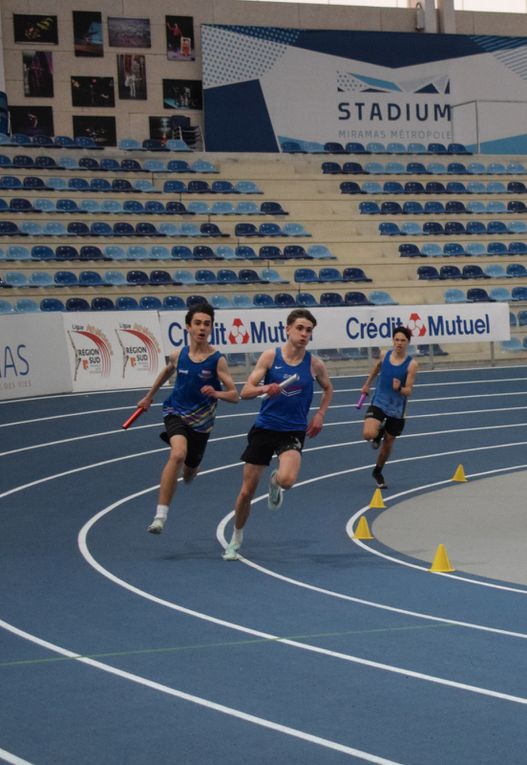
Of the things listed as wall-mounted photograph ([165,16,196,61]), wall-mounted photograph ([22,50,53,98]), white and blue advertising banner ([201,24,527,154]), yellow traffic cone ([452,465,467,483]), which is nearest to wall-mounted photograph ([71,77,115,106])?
wall-mounted photograph ([22,50,53,98])

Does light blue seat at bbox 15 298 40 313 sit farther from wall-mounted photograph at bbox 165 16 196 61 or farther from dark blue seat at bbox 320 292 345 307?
wall-mounted photograph at bbox 165 16 196 61

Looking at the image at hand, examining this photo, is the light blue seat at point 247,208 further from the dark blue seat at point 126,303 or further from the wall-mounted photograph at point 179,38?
the dark blue seat at point 126,303

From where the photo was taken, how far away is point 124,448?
60.1 ft

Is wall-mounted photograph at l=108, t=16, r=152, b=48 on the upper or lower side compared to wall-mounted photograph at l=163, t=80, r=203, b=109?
upper

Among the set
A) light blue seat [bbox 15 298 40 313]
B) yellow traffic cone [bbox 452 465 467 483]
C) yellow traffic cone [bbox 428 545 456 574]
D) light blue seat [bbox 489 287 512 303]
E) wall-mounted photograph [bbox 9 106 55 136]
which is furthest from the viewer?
wall-mounted photograph [bbox 9 106 55 136]

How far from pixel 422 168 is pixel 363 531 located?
27524 millimetres

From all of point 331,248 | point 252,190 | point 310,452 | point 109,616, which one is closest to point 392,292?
point 331,248

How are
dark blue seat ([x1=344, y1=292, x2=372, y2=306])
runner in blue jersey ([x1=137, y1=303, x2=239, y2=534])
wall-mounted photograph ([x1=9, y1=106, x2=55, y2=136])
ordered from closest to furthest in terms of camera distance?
runner in blue jersey ([x1=137, y1=303, x2=239, y2=534]) → dark blue seat ([x1=344, y1=292, x2=372, y2=306]) → wall-mounted photograph ([x1=9, y1=106, x2=55, y2=136])

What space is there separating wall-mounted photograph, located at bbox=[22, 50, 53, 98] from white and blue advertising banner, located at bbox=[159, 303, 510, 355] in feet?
43.2

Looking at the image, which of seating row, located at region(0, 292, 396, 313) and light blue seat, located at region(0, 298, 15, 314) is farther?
seating row, located at region(0, 292, 396, 313)

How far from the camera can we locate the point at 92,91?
36500 millimetres

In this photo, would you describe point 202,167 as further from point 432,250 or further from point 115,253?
point 432,250

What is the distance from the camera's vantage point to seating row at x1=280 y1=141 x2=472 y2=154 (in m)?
37.2

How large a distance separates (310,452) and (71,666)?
11286mm
